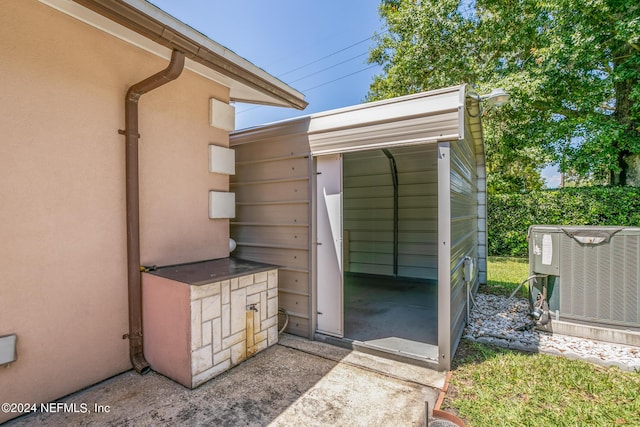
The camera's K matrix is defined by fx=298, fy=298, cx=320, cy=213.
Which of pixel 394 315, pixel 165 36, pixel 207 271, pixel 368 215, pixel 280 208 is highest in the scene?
pixel 165 36

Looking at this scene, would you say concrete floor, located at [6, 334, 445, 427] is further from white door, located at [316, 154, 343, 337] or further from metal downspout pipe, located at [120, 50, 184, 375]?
white door, located at [316, 154, 343, 337]

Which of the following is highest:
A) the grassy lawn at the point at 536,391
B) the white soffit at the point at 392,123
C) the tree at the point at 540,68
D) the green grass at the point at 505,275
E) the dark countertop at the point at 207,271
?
the tree at the point at 540,68

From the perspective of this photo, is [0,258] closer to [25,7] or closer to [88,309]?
[88,309]

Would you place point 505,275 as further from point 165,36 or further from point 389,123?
point 165,36

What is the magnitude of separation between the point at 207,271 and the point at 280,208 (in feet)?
4.19

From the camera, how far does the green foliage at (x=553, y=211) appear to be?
781 cm

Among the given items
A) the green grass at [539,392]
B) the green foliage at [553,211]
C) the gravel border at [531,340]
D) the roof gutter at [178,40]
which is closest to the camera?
the roof gutter at [178,40]

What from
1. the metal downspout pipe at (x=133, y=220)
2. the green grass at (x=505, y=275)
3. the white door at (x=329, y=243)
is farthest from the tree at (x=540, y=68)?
the metal downspout pipe at (x=133, y=220)

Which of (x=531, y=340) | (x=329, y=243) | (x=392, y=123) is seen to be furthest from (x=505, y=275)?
(x=392, y=123)

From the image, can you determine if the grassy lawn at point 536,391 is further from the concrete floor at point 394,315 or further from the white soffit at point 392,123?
the white soffit at point 392,123

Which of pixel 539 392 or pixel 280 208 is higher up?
pixel 280 208

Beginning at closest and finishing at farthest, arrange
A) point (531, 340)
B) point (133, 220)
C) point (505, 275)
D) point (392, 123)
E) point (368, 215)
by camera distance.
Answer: point (133, 220), point (392, 123), point (531, 340), point (505, 275), point (368, 215)

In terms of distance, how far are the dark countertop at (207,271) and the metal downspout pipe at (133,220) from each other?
0.64ft

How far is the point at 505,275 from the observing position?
709 cm
